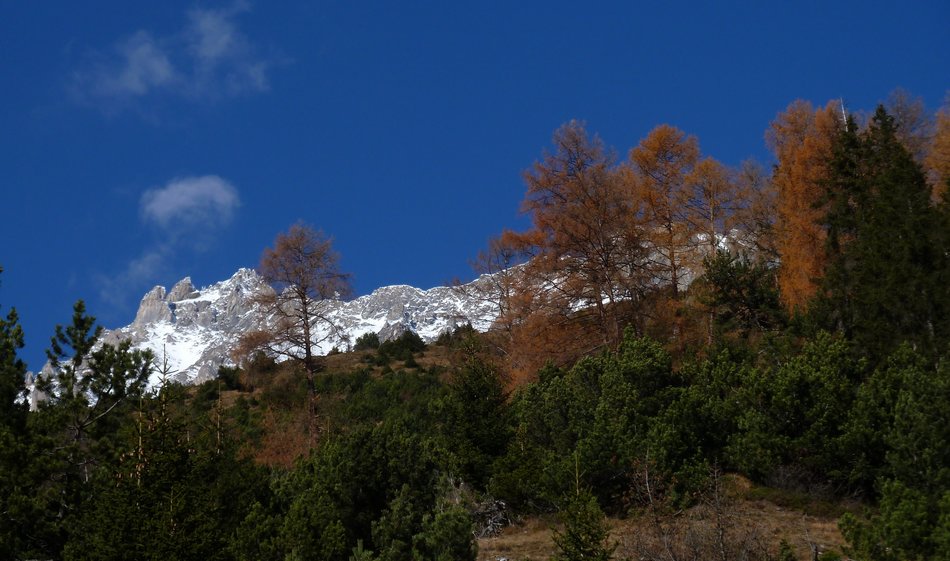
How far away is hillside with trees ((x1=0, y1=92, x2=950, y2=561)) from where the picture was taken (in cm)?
1155

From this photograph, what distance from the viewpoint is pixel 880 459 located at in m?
13.7

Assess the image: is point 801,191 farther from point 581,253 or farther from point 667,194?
point 581,253

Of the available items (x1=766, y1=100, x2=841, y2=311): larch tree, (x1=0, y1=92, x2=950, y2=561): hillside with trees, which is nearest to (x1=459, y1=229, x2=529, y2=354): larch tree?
(x1=0, y1=92, x2=950, y2=561): hillside with trees

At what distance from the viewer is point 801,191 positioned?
79.6 feet

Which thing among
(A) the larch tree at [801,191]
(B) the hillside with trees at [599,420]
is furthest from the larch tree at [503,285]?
(A) the larch tree at [801,191]

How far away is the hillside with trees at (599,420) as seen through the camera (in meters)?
11.5

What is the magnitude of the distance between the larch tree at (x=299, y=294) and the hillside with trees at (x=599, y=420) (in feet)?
0.21

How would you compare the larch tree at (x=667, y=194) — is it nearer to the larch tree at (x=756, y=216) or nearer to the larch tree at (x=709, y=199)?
the larch tree at (x=709, y=199)

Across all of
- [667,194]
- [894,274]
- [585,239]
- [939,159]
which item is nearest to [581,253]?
[585,239]

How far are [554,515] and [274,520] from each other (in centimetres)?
509

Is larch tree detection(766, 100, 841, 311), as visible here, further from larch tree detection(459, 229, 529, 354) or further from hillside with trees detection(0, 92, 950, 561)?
larch tree detection(459, 229, 529, 354)

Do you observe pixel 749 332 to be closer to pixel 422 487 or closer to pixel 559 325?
pixel 559 325

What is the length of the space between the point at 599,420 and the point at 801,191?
495 inches

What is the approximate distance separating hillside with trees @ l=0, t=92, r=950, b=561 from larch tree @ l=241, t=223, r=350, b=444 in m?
0.06
